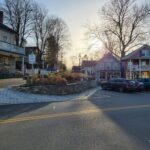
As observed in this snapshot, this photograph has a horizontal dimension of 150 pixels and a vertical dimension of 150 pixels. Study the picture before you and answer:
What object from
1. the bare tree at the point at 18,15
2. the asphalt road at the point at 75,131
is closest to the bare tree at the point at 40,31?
the bare tree at the point at 18,15

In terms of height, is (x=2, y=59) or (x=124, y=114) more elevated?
(x=2, y=59)

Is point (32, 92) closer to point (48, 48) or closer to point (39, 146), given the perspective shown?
point (39, 146)

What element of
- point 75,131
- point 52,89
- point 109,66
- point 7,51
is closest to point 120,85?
point 52,89

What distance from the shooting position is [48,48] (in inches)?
3487

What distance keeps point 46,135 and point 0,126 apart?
2.65 m

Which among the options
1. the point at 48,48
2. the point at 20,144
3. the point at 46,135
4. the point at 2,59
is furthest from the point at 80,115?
the point at 48,48

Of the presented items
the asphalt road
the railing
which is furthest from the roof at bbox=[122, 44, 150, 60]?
the asphalt road

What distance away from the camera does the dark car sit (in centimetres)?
3881

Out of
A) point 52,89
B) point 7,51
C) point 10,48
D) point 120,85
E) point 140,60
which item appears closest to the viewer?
point 52,89

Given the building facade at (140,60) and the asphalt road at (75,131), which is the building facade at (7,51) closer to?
the building facade at (140,60)

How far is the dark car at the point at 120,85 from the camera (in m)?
38.8

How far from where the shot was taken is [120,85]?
130 ft

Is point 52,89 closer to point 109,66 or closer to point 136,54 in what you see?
point 136,54

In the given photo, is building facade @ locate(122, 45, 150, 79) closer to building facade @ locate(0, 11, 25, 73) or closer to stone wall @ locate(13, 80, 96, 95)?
building facade @ locate(0, 11, 25, 73)
